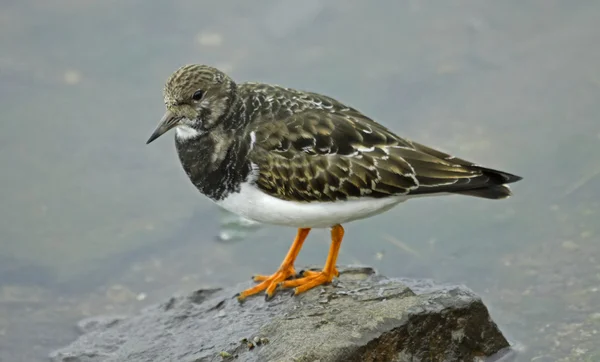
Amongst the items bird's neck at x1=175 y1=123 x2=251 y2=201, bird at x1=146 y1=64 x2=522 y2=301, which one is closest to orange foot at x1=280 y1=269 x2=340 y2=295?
bird at x1=146 y1=64 x2=522 y2=301

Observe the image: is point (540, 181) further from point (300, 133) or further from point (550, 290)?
point (300, 133)

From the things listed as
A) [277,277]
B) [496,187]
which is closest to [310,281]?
[277,277]

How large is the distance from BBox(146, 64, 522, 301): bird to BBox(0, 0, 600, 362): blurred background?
145cm

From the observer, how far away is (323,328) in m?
5.51

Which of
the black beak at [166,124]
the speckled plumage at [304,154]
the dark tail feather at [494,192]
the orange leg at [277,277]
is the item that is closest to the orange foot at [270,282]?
the orange leg at [277,277]

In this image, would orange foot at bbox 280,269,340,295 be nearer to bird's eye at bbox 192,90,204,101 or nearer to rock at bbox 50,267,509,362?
rock at bbox 50,267,509,362

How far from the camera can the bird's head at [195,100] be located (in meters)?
6.00

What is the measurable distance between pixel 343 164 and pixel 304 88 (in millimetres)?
3338

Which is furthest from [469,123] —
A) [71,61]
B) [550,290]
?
[71,61]

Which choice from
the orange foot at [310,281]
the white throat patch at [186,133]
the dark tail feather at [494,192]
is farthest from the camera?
the orange foot at [310,281]

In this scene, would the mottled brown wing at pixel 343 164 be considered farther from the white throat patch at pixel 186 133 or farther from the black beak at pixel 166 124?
the black beak at pixel 166 124

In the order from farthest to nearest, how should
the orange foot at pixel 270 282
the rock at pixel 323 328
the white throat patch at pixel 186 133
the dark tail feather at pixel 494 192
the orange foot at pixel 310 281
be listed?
the orange foot at pixel 270 282
the orange foot at pixel 310 281
the white throat patch at pixel 186 133
the dark tail feather at pixel 494 192
the rock at pixel 323 328

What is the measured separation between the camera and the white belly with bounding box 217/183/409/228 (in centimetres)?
596

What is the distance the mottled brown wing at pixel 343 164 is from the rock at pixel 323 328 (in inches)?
27.1
